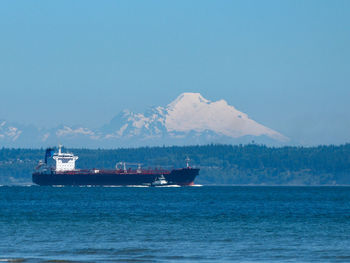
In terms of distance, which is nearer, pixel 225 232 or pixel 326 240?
pixel 326 240

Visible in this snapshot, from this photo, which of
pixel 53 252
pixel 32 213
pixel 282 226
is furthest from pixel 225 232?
pixel 32 213

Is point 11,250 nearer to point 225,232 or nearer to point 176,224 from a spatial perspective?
point 225,232

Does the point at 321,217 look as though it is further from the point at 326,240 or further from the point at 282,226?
the point at 326,240

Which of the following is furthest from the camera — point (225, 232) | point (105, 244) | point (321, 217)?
point (321, 217)

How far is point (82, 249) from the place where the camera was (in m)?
54.4

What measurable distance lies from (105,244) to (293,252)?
1259 centimetres

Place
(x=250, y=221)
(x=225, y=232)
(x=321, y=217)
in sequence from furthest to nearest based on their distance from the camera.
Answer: (x=321, y=217) → (x=250, y=221) → (x=225, y=232)

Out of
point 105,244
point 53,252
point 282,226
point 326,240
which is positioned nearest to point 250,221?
point 282,226

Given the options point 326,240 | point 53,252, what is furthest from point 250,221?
point 53,252

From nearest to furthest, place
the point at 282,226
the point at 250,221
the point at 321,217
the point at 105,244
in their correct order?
the point at 105,244 → the point at 282,226 → the point at 250,221 → the point at 321,217

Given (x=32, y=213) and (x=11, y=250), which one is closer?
(x=11, y=250)

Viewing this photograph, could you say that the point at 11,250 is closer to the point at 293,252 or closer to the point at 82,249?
the point at 82,249

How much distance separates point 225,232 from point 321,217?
76.8ft

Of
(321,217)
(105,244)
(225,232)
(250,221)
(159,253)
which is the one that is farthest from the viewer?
(321,217)
